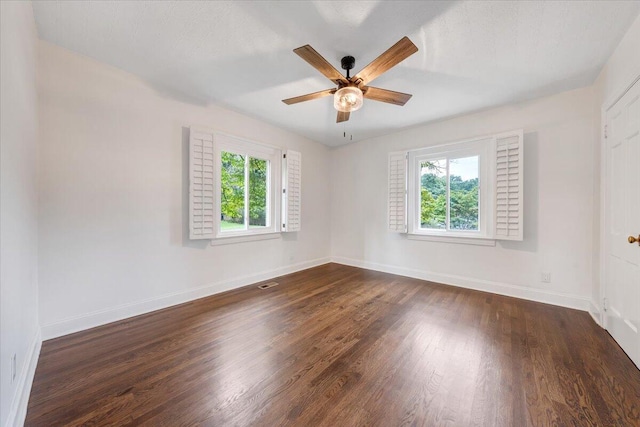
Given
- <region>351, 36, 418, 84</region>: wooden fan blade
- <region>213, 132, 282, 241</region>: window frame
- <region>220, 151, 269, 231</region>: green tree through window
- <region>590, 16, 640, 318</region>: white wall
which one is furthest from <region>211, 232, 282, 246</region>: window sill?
<region>590, 16, 640, 318</region>: white wall

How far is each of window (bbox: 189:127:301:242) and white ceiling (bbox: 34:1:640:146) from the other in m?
0.76

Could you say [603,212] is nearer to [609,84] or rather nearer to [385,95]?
[609,84]

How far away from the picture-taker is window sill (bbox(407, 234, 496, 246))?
338 cm

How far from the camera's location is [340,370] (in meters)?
1.74

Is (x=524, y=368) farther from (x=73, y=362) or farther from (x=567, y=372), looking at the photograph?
(x=73, y=362)

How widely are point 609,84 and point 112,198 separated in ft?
15.8

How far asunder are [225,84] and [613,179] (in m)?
3.86

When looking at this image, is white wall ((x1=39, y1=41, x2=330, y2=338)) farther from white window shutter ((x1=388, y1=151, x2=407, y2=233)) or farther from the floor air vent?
white window shutter ((x1=388, y1=151, x2=407, y2=233))

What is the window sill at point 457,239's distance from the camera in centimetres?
338

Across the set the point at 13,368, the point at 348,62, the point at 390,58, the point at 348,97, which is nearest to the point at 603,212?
the point at 390,58

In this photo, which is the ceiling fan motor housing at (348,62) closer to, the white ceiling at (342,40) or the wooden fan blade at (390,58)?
the white ceiling at (342,40)

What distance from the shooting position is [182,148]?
2971 millimetres

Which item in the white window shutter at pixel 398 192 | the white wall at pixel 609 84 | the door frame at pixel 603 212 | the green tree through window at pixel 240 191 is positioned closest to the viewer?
the white wall at pixel 609 84

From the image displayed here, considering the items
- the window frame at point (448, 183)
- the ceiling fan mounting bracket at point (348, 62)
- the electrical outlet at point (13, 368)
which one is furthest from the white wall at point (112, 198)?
the window frame at point (448, 183)
